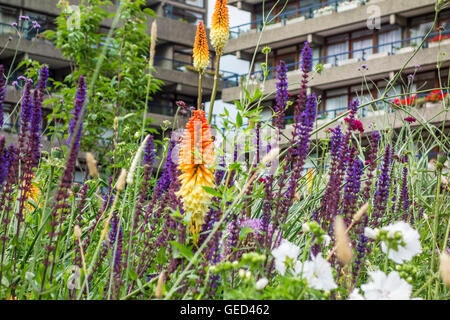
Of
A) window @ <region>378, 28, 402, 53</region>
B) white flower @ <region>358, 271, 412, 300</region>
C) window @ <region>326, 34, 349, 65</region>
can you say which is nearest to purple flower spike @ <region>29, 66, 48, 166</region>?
white flower @ <region>358, 271, 412, 300</region>

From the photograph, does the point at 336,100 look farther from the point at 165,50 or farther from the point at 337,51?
the point at 165,50

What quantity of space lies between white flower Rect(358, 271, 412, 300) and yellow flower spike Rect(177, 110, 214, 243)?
2.39 feet

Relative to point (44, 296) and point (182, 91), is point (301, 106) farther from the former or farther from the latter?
point (182, 91)

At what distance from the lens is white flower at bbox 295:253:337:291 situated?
5.11 feet

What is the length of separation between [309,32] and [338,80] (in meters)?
3.38

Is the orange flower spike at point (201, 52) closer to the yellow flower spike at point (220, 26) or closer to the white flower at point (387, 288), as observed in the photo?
the yellow flower spike at point (220, 26)

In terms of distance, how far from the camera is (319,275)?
5.20ft

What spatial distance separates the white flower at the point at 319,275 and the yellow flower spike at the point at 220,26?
73.3 inches

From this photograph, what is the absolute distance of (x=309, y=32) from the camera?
106 feet

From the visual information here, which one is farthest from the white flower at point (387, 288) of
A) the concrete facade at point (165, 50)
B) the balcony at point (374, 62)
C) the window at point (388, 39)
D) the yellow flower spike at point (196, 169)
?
the concrete facade at point (165, 50)

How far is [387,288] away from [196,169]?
845 millimetres

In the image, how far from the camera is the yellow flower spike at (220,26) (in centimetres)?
325

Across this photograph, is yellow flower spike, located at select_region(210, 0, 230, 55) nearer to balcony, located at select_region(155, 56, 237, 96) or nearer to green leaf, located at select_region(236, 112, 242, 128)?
green leaf, located at select_region(236, 112, 242, 128)
